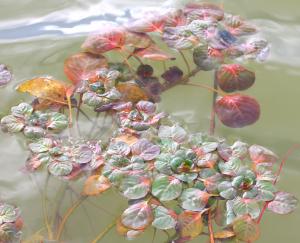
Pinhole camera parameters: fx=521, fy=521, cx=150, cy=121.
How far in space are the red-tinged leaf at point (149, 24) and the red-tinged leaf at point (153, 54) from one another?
0.07 m

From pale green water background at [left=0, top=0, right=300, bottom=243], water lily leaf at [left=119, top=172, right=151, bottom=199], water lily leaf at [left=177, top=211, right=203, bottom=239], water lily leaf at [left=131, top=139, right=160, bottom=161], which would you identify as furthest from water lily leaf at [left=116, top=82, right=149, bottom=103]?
water lily leaf at [left=177, top=211, right=203, bottom=239]

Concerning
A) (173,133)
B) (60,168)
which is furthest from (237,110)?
(60,168)

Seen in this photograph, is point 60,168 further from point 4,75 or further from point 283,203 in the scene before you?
point 283,203

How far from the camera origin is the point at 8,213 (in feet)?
4.38

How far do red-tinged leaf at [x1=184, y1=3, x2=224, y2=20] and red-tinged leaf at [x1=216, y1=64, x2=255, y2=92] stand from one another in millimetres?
216

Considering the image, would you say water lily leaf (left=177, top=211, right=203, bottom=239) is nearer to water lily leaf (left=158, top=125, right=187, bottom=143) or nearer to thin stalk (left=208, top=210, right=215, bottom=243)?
thin stalk (left=208, top=210, right=215, bottom=243)

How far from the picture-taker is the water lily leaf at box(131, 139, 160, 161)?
1.39 m

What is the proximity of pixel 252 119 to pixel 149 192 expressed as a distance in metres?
0.41

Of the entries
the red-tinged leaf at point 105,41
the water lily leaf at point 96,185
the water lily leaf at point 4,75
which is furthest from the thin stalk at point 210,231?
the water lily leaf at point 4,75

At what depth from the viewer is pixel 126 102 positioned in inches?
60.3

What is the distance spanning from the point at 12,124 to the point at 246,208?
694mm

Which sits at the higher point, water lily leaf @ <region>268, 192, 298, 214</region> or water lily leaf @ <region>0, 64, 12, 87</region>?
water lily leaf @ <region>0, 64, 12, 87</region>

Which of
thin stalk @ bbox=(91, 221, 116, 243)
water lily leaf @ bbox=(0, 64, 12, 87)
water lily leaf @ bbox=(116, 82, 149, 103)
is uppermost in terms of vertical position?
water lily leaf @ bbox=(0, 64, 12, 87)

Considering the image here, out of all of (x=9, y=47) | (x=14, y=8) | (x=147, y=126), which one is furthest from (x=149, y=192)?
(x=14, y=8)
